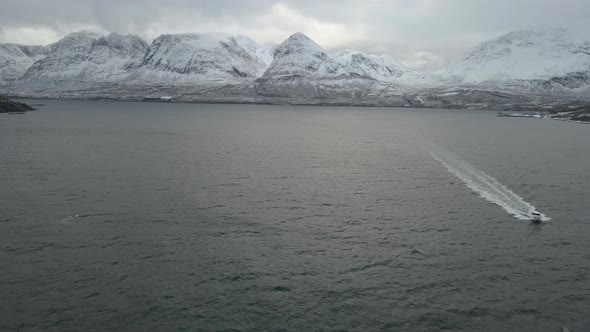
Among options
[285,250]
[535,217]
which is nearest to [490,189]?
[535,217]

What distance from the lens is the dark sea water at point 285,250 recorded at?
27.4m

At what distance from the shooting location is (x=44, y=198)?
2004 inches

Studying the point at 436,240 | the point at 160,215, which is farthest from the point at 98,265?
the point at 436,240

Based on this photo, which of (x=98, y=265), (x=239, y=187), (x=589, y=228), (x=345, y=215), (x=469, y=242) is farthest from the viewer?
(x=239, y=187)

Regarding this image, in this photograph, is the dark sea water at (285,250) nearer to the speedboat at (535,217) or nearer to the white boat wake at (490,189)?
the white boat wake at (490,189)

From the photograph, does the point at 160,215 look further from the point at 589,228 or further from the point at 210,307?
the point at 589,228

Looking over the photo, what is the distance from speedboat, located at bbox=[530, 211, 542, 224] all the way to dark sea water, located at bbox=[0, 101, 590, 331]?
3.87 feet

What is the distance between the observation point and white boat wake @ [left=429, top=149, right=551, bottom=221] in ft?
168

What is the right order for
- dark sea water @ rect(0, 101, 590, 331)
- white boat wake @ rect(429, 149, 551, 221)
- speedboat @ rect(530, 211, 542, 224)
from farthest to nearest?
white boat wake @ rect(429, 149, 551, 221), speedboat @ rect(530, 211, 542, 224), dark sea water @ rect(0, 101, 590, 331)

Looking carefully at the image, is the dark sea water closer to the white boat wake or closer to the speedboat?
the white boat wake

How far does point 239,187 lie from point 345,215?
18.8 m

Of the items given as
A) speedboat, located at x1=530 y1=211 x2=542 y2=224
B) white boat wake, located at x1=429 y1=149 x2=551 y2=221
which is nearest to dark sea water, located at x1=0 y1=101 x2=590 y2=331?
white boat wake, located at x1=429 y1=149 x2=551 y2=221

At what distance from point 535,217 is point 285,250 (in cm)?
2931

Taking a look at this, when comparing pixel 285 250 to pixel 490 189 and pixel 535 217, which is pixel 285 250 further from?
pixel 490 189
